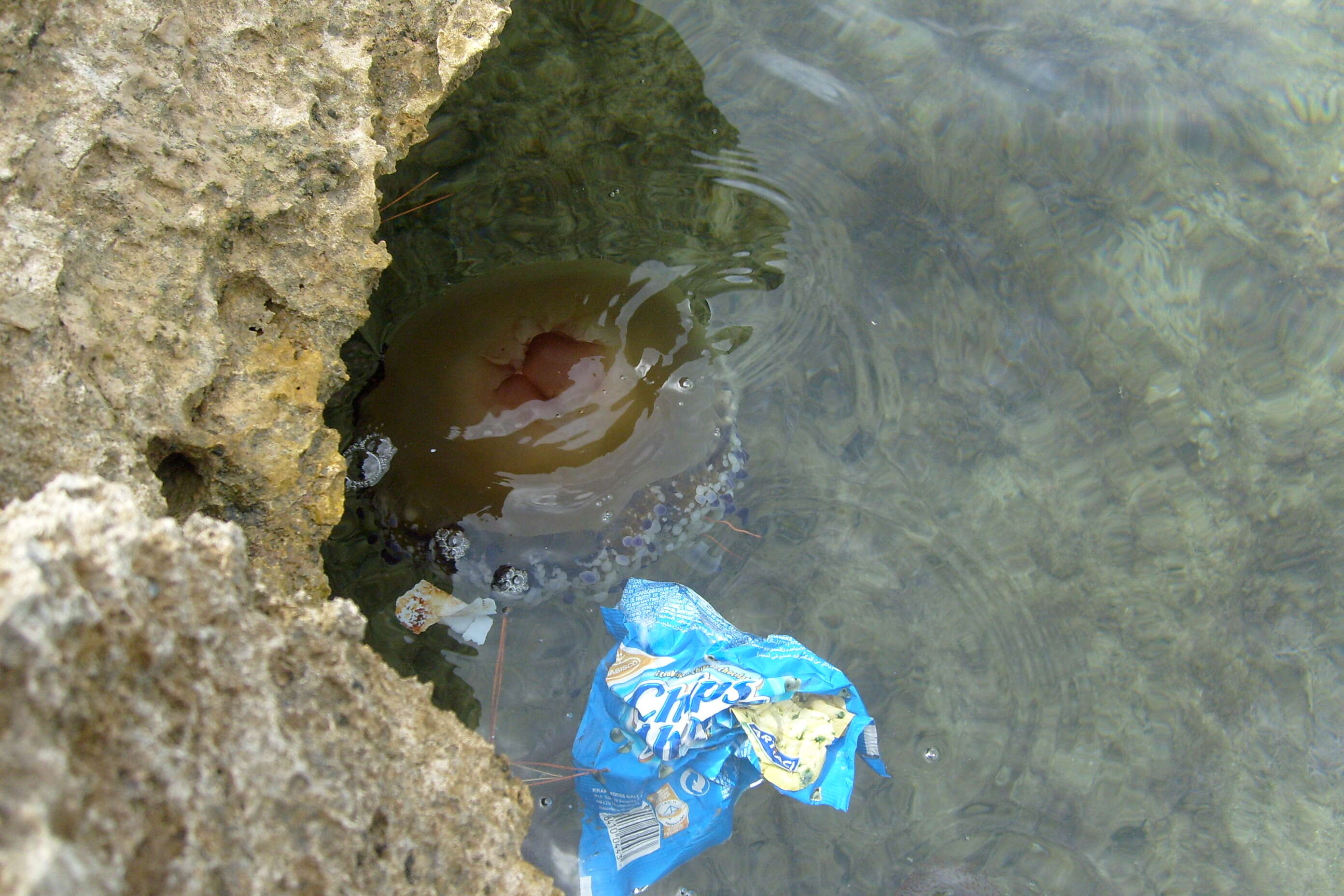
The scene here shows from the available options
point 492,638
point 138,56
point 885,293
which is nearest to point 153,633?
point 138,56

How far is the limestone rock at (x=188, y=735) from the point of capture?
2.90 feet

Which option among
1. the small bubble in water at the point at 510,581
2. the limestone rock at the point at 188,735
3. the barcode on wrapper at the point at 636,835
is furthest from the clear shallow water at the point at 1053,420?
the limestone rock at the point at 188,735

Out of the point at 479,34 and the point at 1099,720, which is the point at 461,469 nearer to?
the point at 479,34

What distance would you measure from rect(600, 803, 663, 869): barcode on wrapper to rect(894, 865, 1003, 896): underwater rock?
799mm

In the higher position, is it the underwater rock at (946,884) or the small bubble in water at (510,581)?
the small bubble in water at (510,581)

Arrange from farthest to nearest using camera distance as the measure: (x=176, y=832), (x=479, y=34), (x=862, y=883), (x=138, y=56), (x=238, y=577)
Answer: (x=862, y=883) < (x=479, y=34) < (x=138, y=56) < (x=238, y=577) < (x=176, y=832)

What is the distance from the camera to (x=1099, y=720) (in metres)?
2.61

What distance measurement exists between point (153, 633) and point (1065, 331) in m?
2.58

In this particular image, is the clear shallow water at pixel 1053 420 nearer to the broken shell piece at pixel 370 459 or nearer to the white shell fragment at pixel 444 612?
the white shell fragment at pixel 444 612

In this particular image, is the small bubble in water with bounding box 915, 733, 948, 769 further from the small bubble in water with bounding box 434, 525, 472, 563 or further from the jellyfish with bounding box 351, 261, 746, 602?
the small bubble in water with bounding box 434, 525, 472, 563

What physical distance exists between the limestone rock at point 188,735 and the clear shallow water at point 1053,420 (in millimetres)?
1288

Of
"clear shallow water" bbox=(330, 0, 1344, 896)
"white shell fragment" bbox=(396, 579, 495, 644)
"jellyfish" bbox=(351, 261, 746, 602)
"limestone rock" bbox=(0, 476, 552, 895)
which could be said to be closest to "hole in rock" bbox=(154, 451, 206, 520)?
"limestone rock" bbox=(0, 476, 552, 895)

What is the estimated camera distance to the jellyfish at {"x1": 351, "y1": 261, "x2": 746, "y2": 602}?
2.34 m

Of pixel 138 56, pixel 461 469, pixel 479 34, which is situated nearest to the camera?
pixel 138 56
